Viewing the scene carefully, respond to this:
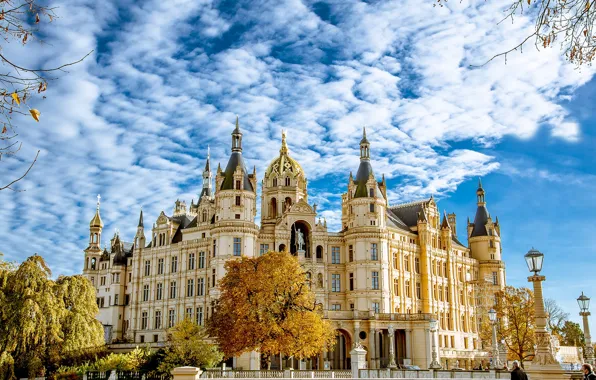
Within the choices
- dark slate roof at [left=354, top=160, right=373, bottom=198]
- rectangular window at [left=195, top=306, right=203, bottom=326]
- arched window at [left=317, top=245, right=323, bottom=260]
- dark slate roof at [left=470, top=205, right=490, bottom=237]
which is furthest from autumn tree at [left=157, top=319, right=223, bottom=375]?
dark slate roof at [left=470, top=205, right=490, bottom=237]

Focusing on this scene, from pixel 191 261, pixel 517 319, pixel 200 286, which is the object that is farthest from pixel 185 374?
pixel 191 261

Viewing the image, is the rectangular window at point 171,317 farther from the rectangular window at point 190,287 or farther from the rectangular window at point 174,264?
the rectangular window at point 174,264

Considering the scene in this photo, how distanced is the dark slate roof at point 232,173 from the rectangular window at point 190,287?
504 inches

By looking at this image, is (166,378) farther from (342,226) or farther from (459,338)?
(459,338)

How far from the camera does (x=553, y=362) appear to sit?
1759cm

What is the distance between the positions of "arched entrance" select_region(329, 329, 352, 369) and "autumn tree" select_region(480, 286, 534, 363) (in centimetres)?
1574

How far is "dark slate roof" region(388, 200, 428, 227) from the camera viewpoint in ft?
261

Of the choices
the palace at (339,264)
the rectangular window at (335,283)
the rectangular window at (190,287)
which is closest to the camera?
the palace at (339,264)

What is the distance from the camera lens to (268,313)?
48.1 metres

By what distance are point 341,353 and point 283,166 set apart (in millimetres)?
25134

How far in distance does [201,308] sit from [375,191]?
77.1ft

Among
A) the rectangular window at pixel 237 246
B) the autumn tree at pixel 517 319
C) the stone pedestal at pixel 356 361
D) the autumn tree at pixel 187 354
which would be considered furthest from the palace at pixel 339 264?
the stone pedestal at pixel 356 361

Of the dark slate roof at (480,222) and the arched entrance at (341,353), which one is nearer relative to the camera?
the arched entrance at (341,353)

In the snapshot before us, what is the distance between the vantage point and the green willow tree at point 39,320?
43094mm
